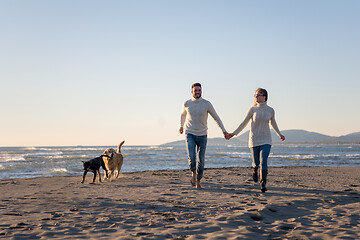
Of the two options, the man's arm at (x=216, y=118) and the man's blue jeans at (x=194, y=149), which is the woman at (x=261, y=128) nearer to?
the man's arm at (x=216, y=118)

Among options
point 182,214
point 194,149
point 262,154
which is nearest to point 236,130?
point 262,154

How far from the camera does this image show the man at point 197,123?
6578mm

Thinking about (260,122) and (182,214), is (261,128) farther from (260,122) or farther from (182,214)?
(182,214)

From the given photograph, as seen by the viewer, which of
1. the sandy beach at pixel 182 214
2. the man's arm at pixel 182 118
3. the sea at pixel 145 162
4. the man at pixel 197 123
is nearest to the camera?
the sandy beach at pixel 182 214

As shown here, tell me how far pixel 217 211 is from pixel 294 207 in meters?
1.33

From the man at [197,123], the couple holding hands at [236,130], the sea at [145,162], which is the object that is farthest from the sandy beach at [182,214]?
the sea at [145,162]

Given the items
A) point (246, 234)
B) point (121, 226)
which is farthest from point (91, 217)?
point (246, 234)

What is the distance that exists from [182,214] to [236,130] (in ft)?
9.21

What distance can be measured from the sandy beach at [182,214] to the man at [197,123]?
75 cm

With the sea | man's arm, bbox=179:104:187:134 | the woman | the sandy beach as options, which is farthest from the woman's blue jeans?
the sea

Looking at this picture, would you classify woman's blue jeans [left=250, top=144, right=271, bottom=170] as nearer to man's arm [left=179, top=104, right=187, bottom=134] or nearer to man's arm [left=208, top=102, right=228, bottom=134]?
man's arm [left=208, top=102, right=228, bottom=134]

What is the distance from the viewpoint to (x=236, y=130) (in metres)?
6.60

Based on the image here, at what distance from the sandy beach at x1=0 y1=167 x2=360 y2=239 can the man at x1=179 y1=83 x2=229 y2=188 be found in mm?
752

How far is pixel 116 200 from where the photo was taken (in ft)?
17.8
